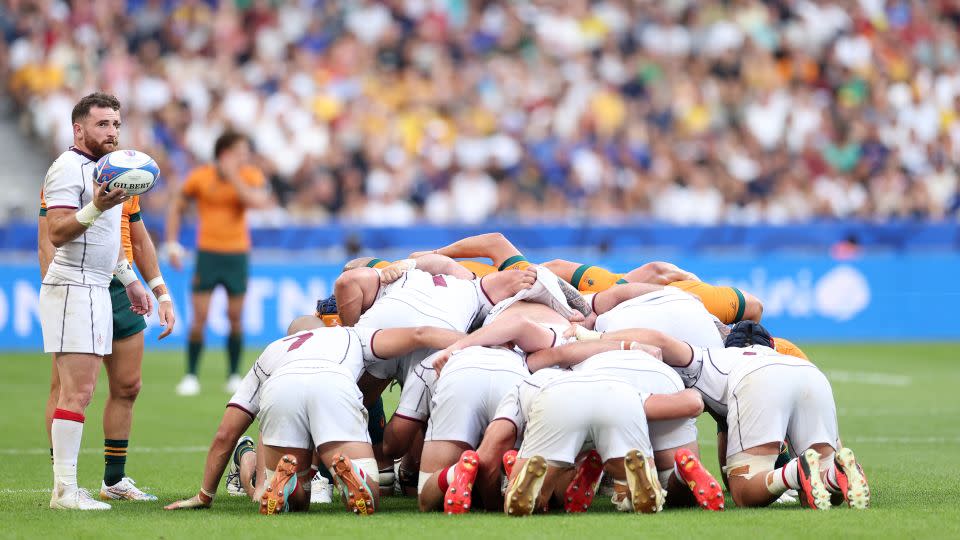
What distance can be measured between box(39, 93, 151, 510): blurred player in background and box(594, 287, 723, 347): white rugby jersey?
2.88 metres

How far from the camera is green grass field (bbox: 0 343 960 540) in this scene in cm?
674

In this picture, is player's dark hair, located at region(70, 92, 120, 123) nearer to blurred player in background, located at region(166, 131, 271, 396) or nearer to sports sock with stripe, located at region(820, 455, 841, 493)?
sports sock with stripe, located at region(820, 455, 841, 493)

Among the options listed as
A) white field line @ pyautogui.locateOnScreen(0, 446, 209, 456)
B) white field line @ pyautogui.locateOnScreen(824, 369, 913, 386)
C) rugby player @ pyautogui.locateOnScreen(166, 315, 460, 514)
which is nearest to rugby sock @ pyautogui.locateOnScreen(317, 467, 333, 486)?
rugby player @ pyautogui.locateOnScreen(166, 315, 460, 514)

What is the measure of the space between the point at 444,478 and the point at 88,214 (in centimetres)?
225

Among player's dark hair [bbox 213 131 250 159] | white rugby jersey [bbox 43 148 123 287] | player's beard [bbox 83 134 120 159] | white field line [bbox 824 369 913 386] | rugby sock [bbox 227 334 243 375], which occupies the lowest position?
white field line [bbox 824 369 913 386]

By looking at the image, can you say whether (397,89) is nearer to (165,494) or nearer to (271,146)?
(271,146)

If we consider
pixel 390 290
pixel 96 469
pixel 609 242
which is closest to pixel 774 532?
pixel 390 290

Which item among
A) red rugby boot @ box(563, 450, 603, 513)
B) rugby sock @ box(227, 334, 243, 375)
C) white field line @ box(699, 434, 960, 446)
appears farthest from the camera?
rugby sock @ box(227, 334, 243, 375)

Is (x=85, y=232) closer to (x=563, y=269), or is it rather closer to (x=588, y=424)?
(x=588, y=424)

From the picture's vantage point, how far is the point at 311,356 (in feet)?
25.5

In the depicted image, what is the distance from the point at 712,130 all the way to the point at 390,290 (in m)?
16.4

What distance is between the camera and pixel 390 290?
872 cm

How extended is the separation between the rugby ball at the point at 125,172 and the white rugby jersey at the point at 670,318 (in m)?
2.80

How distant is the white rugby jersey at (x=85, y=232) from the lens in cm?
754
